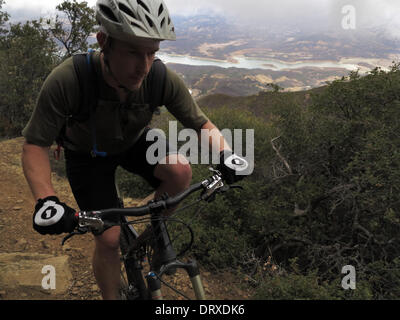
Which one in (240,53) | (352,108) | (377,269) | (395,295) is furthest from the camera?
(240,53)

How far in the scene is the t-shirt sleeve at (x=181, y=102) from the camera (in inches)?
98.5

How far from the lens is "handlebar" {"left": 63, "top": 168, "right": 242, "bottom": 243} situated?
5.74 ft

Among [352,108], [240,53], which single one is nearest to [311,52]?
[240,53]

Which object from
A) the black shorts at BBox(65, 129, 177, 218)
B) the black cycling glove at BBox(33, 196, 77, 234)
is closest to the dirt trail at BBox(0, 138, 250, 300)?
the black shorts at BBox(65, 129, 177, 218)

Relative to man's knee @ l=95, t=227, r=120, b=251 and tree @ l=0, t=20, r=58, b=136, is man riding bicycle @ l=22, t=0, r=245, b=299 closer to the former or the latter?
man's knee @ l=95, t=227, r=120, b=251

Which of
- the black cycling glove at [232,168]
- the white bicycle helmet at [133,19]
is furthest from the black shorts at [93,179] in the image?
the white bicycle helmet at [133,19]

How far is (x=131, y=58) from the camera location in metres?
1.95

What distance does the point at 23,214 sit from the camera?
6.09m

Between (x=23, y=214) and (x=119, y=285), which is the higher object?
(x=119, y=285)

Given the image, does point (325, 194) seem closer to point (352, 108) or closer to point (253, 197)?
point (253, 197)

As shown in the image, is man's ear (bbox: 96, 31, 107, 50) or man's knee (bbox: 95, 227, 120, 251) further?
man's knee (bbox: 95, 227, 120, 251)

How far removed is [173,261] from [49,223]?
2.58 feet

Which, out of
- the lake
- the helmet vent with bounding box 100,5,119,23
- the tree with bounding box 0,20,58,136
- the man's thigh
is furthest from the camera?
the lake

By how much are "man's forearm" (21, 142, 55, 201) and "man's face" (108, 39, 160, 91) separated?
767 millimetres
